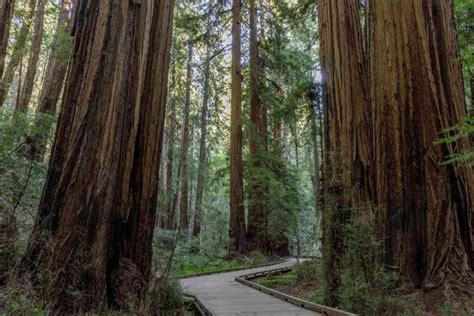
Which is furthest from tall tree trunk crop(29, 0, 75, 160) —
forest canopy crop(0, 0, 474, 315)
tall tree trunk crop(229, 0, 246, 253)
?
tall tree trunk crop(229, 0, 246, 253)

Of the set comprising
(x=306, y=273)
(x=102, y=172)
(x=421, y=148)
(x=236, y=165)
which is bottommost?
(x=306, y=273)

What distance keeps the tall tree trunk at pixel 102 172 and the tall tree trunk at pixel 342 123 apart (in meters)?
2.35

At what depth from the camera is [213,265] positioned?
39.4 feet

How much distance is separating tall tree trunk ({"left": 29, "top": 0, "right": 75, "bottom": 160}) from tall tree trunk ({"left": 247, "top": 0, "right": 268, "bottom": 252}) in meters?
6.56

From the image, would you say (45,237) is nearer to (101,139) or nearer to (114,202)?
(114,202)

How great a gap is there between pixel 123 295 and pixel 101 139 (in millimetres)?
1680

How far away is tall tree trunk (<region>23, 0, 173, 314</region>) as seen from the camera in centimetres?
351

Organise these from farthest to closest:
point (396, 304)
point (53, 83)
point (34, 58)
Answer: point (34, 58), point (53, 83), point (396, 304)

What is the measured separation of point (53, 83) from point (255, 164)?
7539 mm

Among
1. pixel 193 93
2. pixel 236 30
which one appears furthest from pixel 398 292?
pixel 193 93

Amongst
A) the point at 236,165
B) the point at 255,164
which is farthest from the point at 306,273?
the point at 255,164

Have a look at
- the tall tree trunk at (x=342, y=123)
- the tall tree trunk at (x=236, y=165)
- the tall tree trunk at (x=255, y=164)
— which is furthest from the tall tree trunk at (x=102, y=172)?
the tall tree trunk at (x=255, y=164)

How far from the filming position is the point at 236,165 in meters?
13.0

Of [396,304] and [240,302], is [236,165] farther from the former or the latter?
[396,304]
